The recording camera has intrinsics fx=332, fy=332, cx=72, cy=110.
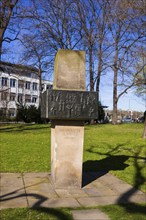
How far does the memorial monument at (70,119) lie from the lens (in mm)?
6740

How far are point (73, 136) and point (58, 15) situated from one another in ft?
102

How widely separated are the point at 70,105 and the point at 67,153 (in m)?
1.04

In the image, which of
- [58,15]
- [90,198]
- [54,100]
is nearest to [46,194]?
[90,198]

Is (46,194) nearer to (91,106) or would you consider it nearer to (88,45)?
(91,106)

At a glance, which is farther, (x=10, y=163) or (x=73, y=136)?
(x=10, y=163)

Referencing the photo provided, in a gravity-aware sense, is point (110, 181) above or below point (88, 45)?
below

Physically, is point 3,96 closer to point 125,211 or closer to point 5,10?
point 5,10

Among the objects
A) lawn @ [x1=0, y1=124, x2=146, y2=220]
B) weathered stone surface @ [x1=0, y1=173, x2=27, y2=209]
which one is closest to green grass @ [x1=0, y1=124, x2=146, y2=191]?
lawn @ [x1=0, y1=124, x2=146, y2=220]

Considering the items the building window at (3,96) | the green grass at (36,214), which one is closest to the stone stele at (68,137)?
the green grass at (36,214)

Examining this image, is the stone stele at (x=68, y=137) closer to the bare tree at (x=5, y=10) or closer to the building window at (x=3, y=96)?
the bare tree at (x=5, y=10)

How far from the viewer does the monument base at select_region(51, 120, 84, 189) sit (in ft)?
22.7

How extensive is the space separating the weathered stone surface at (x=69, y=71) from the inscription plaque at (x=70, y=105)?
0.29 m

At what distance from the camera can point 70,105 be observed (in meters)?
6.69

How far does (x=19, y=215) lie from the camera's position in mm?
5020
